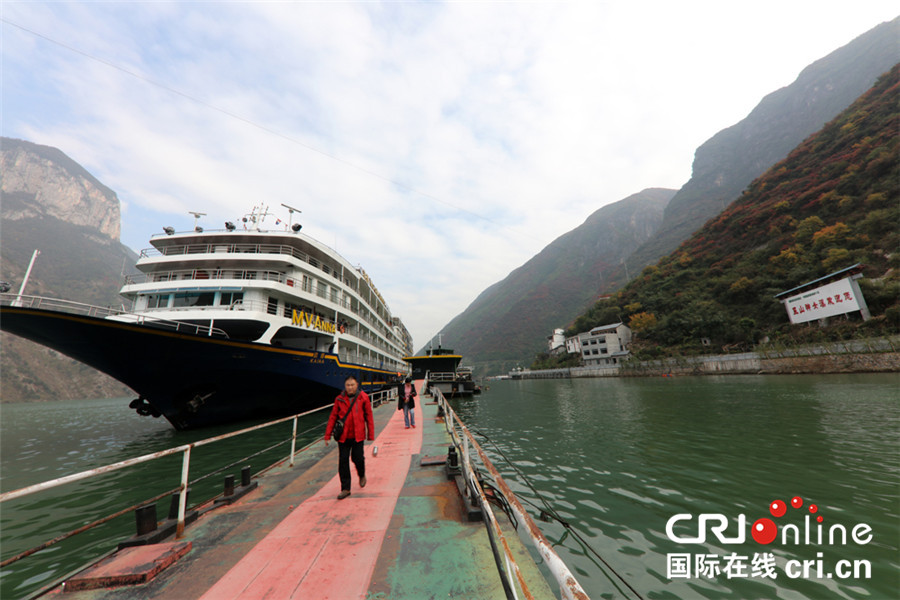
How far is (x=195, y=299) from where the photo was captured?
1527 centimetres

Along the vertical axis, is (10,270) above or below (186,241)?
above

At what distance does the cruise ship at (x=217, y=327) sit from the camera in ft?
34.2

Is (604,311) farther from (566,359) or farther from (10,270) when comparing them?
(10,270)

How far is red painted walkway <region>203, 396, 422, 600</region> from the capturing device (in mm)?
2693

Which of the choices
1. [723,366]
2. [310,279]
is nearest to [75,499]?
[310,279]

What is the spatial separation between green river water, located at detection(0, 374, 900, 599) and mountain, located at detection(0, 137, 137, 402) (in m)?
79.7

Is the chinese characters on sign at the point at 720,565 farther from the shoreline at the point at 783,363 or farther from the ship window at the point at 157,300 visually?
the shoreline at the point at 783,363

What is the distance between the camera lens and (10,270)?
3253 inches

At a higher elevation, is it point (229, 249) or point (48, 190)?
point (48, 190)

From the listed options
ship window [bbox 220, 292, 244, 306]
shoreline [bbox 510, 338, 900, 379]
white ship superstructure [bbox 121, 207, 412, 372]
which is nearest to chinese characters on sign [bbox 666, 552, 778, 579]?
white ship superstructure [bbox 121, 207, 412, 372]

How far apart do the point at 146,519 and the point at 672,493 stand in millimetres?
8776

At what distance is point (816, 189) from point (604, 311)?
40483 mm

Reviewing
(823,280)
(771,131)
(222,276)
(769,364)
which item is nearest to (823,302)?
(823,280)

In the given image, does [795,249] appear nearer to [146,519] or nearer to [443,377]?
[443,377]
